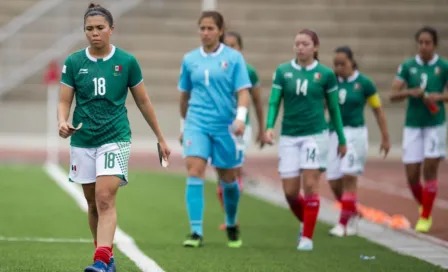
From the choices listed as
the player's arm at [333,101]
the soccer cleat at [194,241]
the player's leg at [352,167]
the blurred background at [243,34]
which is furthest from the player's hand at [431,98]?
the blurred background at [243,34]

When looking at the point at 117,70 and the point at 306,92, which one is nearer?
the point at 117,70

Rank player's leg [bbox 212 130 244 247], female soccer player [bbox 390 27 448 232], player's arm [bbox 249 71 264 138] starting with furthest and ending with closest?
female soccer player [bbox 390 27 448 232], player's arm [bbox 249 71 264 138], player's leg [bbox 212 130 244 247]

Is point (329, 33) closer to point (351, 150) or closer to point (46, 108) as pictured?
point (46, 108)

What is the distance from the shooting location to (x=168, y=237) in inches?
500

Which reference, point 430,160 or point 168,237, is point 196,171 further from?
point 430,160

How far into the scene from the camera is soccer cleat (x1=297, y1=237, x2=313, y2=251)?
1143cm

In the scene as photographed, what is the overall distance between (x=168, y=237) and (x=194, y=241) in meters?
1.36

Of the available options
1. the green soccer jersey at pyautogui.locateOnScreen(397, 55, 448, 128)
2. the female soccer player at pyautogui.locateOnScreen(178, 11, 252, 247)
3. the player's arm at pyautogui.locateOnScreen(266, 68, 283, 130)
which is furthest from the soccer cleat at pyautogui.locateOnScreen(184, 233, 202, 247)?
the green soccer jersey at pyautogui.locateOnScreen(397, 55, 448, 128)

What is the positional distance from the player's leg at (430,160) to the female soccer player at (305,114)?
8.18ft

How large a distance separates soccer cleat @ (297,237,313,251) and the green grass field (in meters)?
0.09

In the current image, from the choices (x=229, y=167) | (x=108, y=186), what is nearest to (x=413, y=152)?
(x=229, y=167)

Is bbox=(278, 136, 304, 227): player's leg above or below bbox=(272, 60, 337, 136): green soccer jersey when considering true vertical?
below

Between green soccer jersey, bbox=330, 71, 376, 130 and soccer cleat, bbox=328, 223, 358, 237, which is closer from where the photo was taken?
soccer cleat, bbox=328, 223, 358, 237

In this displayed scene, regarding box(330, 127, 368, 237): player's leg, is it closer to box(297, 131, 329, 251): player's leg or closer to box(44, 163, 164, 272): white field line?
box(297, 131, 329, 251): player's leg
